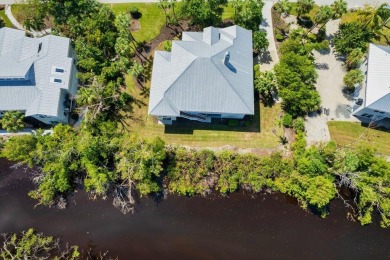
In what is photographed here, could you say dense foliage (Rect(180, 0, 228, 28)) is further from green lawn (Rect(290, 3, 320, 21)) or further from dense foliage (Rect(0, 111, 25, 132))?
dense foliage (Rect(0, 111, 25, 132))

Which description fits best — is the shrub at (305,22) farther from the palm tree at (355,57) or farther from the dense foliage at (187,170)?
the dense foliage at (187,170)

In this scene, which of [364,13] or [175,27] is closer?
[364,13]

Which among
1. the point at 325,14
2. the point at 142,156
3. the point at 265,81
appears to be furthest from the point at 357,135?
the point at 142,156

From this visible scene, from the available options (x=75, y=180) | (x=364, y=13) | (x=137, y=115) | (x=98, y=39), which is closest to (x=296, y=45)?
(x=364, y=13)

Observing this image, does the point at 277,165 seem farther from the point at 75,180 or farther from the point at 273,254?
the point at 75,180

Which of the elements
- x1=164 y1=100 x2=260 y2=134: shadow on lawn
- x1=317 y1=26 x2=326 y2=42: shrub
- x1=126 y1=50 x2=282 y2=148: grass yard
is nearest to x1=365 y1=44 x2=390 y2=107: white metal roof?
x1=317 y1=26 x2=326 y2=42: shrub

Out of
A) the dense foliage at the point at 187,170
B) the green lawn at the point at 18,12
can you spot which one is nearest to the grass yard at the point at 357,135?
the dense foliage at the point at 187,170
